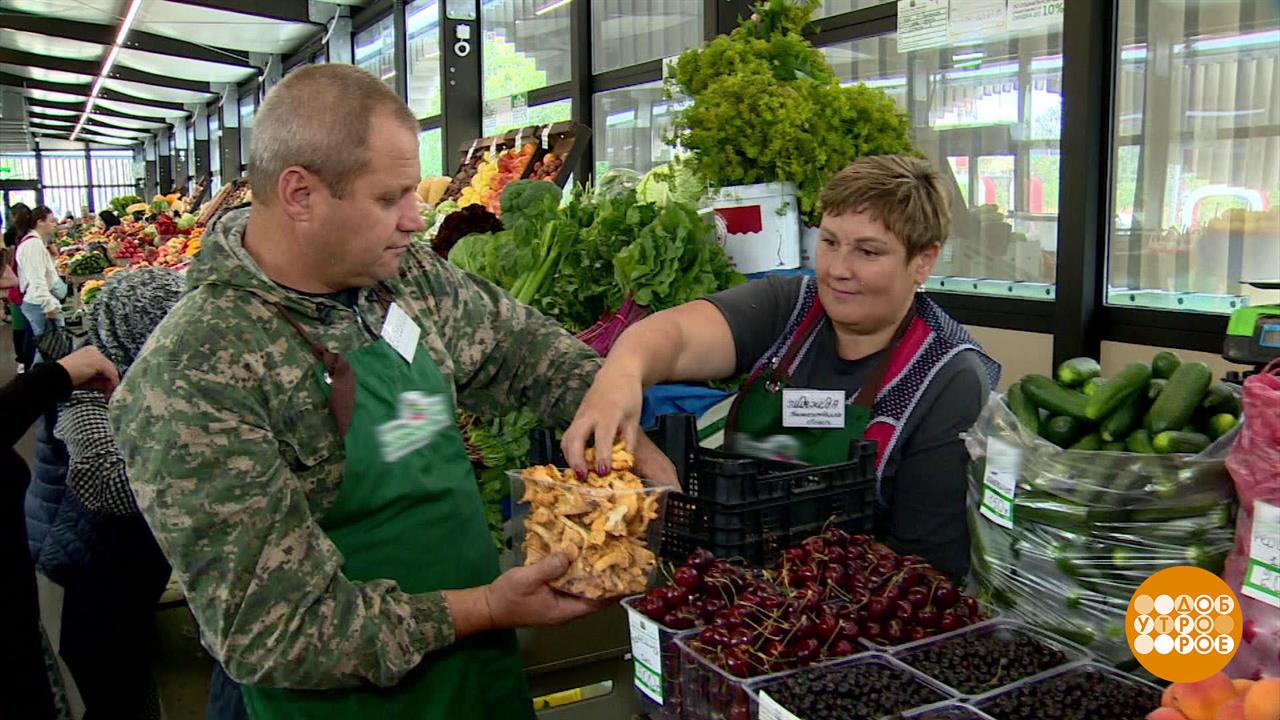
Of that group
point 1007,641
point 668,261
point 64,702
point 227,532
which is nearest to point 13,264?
point 64,702

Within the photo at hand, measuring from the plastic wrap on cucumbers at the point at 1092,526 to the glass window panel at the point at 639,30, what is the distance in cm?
521

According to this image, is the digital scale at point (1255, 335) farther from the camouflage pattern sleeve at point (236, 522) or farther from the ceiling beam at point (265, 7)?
the ceiling beam at point (265, 7)

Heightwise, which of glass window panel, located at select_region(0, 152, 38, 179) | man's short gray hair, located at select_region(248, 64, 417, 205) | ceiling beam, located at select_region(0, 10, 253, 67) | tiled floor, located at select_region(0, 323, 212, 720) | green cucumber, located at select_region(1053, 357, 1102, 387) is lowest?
tiled floor, located at select_region(0, 323, 212, 720)

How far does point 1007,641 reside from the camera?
Result: 1.37 metres

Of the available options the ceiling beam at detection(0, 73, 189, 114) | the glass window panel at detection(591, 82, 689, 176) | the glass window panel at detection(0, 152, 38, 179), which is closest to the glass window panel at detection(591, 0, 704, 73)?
the glass window panel at detection(591, 82, 689, 176)

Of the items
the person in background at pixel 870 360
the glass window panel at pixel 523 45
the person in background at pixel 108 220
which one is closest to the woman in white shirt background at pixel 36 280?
the glass window panel at pixel 523 45

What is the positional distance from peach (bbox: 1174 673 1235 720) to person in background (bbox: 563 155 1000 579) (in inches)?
35.6

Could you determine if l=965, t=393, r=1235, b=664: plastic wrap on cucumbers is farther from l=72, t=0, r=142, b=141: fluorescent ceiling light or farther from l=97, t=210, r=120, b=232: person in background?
l=97, t=210, r=120, b=232: person in background

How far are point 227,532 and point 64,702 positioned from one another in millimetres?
2652

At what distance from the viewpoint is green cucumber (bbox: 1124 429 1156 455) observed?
4.95ft

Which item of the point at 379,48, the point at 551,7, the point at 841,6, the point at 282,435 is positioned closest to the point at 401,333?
the point at 282,435

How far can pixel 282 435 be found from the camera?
1532 millimetres

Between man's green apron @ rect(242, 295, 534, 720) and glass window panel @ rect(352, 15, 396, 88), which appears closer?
man's green apron @ rect(242, 295, 534, 720)

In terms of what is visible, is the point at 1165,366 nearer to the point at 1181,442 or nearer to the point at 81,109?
the point at 1181,442
